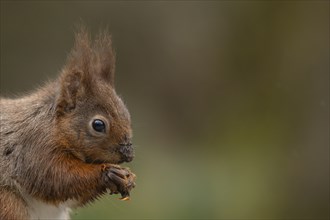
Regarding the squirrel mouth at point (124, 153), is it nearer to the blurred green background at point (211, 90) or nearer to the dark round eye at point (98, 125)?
the dark round eye at point (98, 125)

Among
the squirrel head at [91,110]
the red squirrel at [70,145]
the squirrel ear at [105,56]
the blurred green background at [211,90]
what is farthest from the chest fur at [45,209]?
the blurred green background at [211,90]

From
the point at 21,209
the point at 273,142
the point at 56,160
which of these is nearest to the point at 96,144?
the point at 56,160

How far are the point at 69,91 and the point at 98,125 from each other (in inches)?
8.1

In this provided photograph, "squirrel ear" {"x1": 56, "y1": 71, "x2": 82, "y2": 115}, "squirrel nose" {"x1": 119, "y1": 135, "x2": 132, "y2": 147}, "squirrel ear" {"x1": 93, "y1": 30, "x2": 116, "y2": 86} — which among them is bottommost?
"squirrel nose" {"x1": 119, "y1": 135, "x2": 132, "y2": 147}

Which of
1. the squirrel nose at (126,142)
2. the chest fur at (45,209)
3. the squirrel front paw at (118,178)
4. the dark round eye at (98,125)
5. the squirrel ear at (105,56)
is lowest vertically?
the chest fur at (45,209)

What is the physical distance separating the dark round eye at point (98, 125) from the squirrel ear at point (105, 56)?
25cm

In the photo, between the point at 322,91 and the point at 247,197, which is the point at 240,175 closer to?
the point at 247,197

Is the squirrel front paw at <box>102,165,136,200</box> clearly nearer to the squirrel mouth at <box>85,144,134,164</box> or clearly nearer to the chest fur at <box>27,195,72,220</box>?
the squirrel mouth at <box>85,144,134,164</box>

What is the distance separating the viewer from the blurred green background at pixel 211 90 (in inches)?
239

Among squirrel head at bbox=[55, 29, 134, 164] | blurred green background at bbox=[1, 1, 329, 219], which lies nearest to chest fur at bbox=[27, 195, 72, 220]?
squirrel head at bbox=[55, 29, 134, 164]

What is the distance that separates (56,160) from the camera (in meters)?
2.93

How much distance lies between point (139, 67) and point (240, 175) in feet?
5.17

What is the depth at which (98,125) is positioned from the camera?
2.93 m

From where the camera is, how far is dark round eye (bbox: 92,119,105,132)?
2.92m
